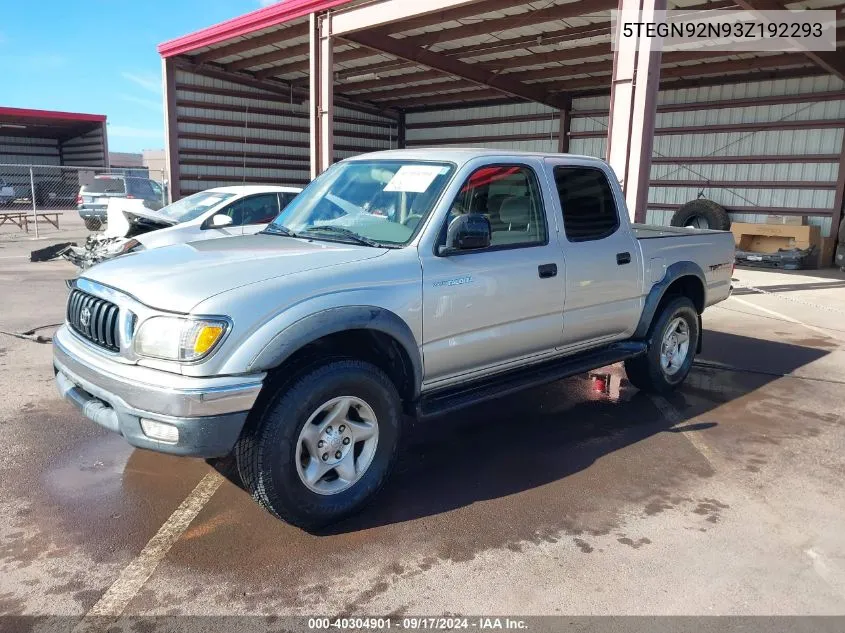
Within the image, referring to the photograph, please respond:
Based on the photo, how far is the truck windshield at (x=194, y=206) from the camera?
9.88 meters

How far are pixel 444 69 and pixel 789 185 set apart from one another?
916 cm

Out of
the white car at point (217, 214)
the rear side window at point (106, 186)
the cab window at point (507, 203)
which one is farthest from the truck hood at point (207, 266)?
the rear side window at point (106, 186)

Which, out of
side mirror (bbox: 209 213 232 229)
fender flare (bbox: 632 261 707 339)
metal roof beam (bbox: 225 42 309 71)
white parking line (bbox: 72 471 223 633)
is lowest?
white parking line (bbox: 72 471 223 633)

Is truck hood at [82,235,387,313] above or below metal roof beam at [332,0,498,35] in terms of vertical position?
below

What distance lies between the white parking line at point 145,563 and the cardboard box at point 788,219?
52.2 ft

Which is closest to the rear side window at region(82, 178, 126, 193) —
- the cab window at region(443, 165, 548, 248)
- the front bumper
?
the cab window at region(443, 165, 548, 248)

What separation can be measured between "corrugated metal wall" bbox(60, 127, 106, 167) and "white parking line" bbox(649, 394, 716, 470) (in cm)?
4018

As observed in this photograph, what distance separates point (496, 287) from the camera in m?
4.01

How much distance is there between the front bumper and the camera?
292 cm

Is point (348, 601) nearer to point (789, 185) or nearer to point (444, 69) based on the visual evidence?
point (444, 69)

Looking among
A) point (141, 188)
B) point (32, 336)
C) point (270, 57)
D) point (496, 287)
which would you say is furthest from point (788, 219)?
point (141, 188)

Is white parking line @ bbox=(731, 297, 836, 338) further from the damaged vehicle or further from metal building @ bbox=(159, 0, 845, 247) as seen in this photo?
the damaged vehicle

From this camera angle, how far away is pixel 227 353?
2971 millimetres

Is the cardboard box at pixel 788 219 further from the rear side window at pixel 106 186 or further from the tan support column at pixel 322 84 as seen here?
the rear side window at pixel 106 186
